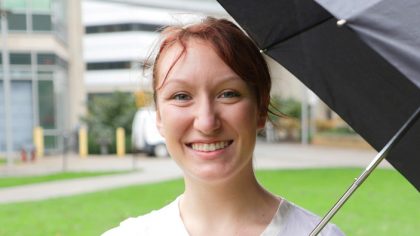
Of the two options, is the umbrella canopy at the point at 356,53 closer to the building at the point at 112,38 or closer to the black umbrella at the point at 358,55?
the black umbrella at the point at 358,55

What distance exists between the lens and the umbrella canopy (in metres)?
1.20

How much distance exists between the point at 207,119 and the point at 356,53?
38cm

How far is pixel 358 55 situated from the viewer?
4.74 feet

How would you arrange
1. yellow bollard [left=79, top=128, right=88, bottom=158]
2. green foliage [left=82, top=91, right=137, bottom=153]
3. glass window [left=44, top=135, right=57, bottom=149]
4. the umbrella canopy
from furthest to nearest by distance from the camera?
green foliage [left=82, top=91, right=137, bottom=153] < yellow bollard [left=79, top=128, right=88, bottom=158] < glass window [left=44, top=135, right=57, bottom=149] < the umbrella canopy

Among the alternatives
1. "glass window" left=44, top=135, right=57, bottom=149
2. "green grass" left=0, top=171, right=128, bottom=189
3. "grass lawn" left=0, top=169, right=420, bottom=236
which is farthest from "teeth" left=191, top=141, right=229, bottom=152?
"glass window" left=44, top=135, right=57, bottom=149

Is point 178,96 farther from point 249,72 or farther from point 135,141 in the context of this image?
point 135,141

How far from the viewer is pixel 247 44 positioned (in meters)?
1.56

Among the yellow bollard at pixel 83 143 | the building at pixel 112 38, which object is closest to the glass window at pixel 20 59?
the yellow bollard at pixel 83 143

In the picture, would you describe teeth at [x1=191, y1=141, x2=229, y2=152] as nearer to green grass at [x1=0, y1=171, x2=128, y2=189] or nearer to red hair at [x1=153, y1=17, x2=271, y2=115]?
red hair at [x1=153, y1=17, x2=271, y2=115]

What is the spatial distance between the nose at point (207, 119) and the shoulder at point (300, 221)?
0.96 feet

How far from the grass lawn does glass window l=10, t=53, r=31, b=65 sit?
38.9 ft

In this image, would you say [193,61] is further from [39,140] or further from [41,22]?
[41,22]

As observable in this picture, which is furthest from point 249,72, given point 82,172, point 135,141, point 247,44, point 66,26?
point 66,26

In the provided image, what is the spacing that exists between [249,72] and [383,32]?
→ 0.39 metres
